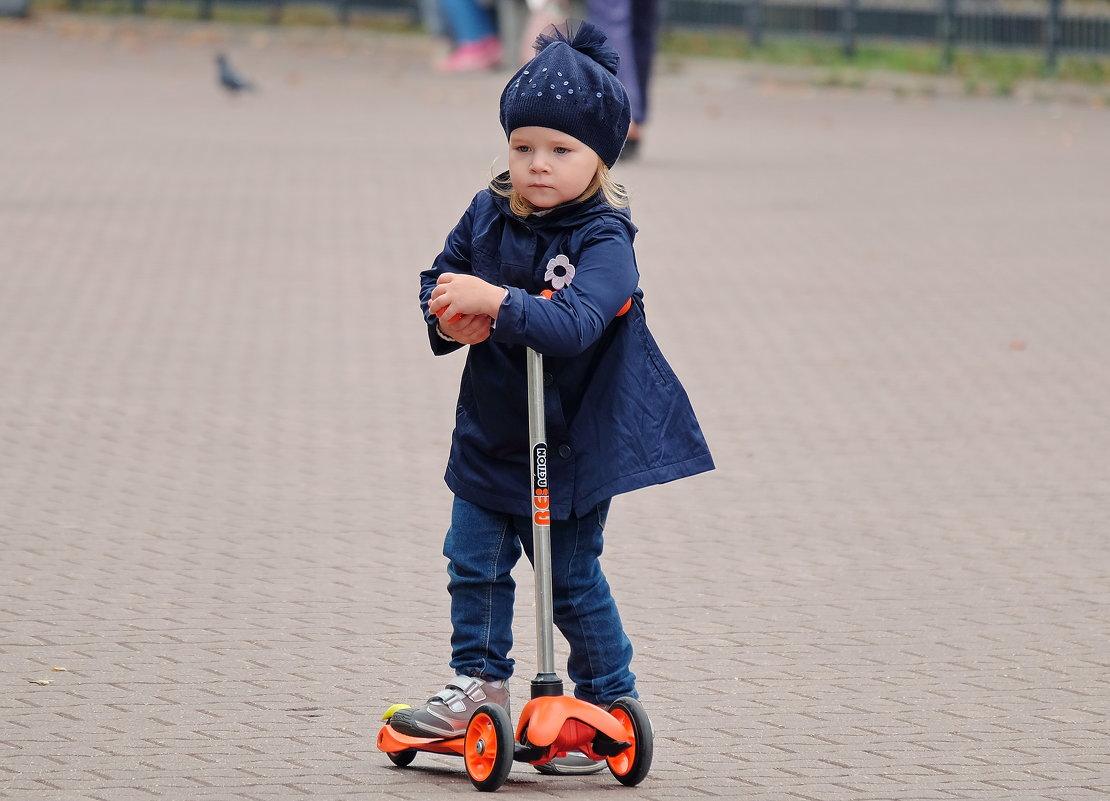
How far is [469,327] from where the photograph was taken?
11.7 feet

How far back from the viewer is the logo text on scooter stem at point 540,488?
365 centimetres

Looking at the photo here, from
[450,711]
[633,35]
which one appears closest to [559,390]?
[450,711]

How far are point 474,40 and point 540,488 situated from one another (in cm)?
1894

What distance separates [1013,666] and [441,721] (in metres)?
1.56

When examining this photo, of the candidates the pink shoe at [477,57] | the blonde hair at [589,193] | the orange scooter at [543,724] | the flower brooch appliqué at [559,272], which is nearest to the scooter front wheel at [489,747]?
the orange scooter at [543,724]

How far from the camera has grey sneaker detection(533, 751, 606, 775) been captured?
12.7ft

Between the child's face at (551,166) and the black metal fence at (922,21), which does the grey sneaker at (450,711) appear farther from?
the black metal fence at (922,21)

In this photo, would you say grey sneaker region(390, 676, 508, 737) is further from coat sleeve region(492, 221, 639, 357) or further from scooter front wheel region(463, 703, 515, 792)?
coat sleeve region(492, 221, 639, 357)

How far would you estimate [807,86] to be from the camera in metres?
21.0

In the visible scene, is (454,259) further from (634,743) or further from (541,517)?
(634,743)

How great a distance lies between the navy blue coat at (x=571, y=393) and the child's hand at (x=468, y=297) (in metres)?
0.19

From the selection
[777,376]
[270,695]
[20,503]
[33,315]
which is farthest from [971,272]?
[270,695]

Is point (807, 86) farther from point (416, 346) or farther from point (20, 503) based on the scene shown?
point (20, 503)

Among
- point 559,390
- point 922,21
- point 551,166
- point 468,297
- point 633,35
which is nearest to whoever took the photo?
point 468,297
